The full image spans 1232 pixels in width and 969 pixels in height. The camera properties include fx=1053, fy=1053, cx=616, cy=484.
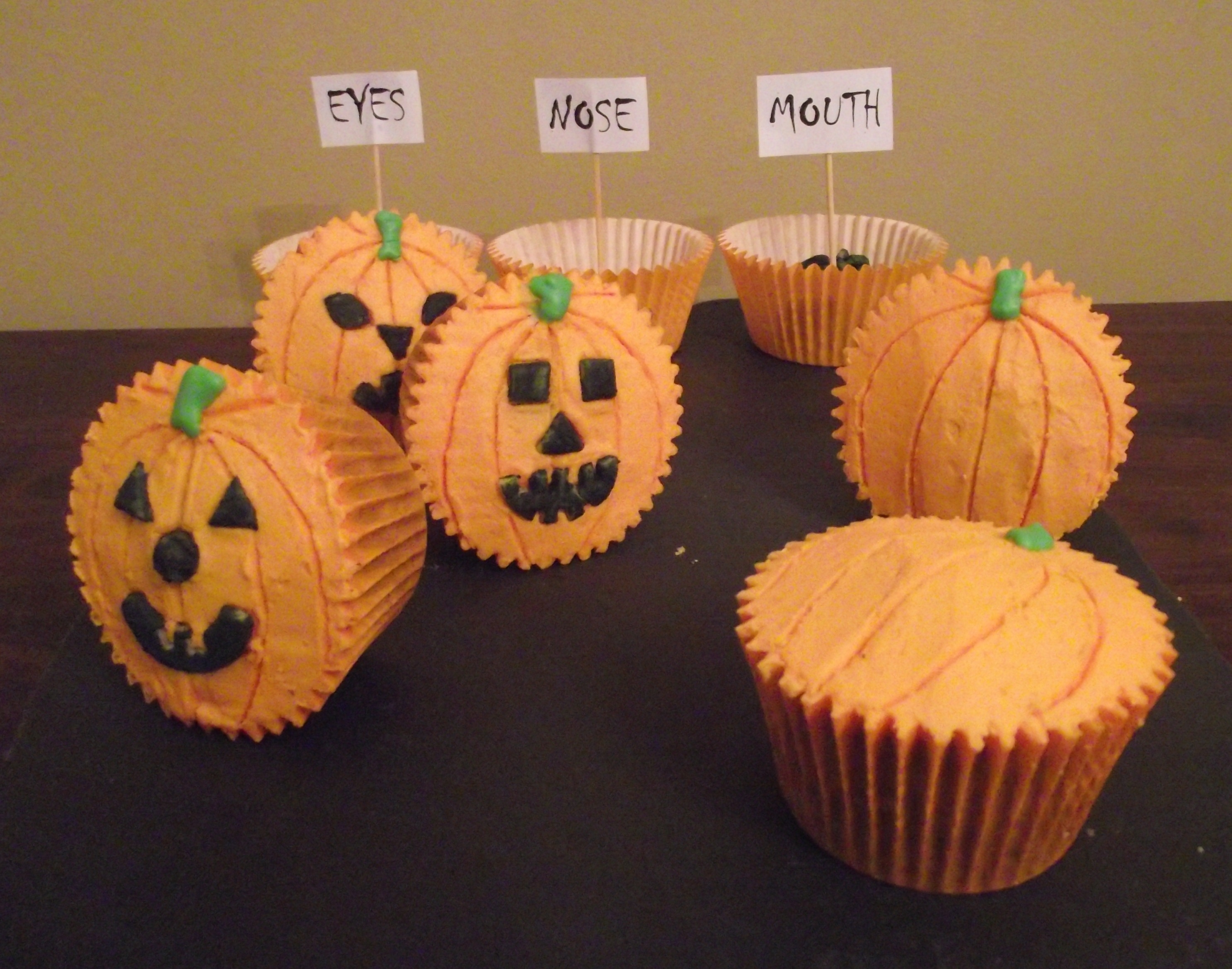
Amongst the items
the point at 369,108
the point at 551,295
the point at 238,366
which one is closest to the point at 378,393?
the point at 551,295

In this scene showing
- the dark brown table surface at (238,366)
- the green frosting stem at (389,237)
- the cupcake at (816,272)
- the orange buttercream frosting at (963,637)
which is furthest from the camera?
the cupcake at (816,272)

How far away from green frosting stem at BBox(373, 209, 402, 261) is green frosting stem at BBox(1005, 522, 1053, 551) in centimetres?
94

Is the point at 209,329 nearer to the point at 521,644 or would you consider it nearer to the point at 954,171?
the point at 521,644

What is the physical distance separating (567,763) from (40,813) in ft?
1.73

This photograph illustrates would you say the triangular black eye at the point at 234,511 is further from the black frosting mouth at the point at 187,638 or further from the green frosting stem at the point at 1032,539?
the green frosting stem at the point at 1032,539

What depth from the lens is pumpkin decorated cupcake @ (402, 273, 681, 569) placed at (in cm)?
131

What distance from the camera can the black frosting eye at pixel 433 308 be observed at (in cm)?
150

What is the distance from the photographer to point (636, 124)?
6.05 ft

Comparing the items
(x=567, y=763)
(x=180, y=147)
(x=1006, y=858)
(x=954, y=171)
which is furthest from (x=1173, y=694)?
(x=180, y=147)

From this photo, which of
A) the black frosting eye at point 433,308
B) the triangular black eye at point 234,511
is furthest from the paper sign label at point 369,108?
the triangular black eye at point 234,511

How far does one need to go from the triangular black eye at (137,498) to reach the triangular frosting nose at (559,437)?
472 millimetres

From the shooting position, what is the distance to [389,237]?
1506 mm

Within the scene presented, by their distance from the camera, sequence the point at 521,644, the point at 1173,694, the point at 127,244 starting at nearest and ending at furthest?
the point at 1173,694
the point at 521,644
the point at 127,244

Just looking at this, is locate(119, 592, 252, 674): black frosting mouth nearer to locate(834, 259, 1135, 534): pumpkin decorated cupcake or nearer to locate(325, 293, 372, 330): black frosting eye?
locate(325, 293, 372, 330): black frosting eye
